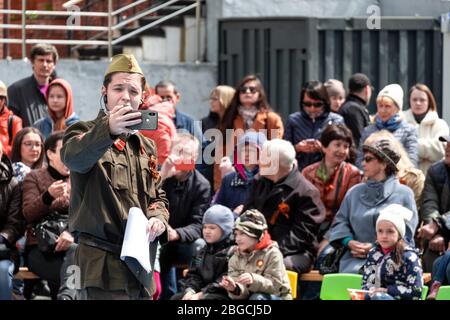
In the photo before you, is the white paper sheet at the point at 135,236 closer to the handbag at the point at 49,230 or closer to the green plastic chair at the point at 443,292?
the green plastic chair at the point at 443,292

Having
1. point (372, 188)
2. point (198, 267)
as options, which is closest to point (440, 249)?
point (372, 188)

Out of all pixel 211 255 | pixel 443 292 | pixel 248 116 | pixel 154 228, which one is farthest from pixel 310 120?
pixel 154 228

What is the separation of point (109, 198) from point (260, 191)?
13.9ft

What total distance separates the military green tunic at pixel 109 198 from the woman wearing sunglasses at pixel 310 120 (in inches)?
199

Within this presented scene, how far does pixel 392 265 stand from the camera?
33.8 ft

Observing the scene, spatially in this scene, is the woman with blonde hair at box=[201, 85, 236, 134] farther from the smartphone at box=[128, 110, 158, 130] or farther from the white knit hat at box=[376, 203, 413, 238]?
the smartphone at box=[128, 110, 158, 130]

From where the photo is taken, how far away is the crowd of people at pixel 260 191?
10758 millimetres

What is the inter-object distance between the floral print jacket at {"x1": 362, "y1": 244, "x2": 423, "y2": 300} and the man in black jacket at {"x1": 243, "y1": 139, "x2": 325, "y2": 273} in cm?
114

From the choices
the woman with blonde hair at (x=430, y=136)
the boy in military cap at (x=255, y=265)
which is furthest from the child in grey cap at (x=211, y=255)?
the woman with blonde hair at (x=430, y=136)

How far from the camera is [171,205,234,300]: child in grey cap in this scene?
11.1 m
